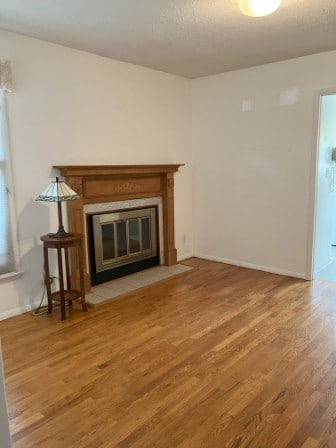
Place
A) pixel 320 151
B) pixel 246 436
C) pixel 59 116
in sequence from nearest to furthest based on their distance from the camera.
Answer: pixel 246 436 → pixel 59 116 → pixel 320 151

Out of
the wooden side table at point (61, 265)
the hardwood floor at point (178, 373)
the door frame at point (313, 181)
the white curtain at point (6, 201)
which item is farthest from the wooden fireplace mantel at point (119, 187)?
the door frame at point (313, 181)

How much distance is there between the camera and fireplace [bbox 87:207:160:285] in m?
3.88

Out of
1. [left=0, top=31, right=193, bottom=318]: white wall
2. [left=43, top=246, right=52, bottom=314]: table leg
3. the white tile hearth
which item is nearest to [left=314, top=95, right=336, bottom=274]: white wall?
the white tile hearth

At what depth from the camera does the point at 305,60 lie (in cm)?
381

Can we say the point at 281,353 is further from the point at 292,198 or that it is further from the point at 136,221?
the point at 136,221

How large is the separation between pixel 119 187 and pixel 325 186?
246 centimetres

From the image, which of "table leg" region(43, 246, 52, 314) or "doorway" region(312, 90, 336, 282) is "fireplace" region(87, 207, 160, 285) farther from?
"doorway" region(312, 90, 336, 282)

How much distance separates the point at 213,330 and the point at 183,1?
244 centimetres

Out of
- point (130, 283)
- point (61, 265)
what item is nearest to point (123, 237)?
point (130, 283)

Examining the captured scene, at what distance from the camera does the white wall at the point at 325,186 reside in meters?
4.03

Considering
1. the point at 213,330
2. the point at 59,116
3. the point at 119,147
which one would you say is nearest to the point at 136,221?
the point at 119,147

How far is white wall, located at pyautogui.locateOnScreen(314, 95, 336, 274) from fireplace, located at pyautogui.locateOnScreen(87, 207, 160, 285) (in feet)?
6.48

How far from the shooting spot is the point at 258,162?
4328mm

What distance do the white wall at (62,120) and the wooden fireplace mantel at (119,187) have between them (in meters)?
0.17
